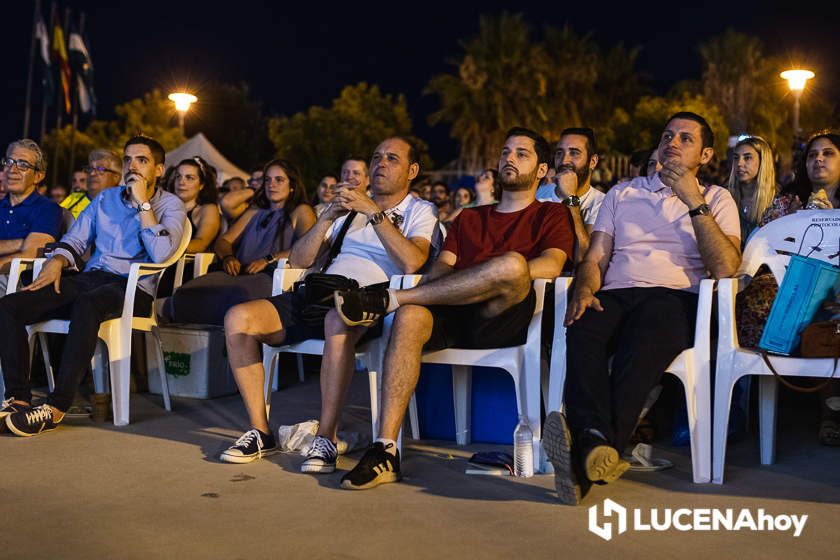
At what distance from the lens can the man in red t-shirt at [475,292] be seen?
12.9ft

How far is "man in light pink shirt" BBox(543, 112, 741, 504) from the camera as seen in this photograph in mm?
3490

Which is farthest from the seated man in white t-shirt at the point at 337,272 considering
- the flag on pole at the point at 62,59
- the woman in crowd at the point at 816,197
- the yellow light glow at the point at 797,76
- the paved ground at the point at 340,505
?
the flag on pole at the point at 62,59

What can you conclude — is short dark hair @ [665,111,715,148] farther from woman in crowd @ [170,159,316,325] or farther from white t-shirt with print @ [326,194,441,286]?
woman in crowd @ [170,159,316,325]

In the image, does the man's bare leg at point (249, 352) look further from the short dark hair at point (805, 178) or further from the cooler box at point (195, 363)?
the short dark hair at point (805, 178)

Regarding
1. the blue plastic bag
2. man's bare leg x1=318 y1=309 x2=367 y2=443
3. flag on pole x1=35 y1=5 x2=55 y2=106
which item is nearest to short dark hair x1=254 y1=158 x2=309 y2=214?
man's bare leg x1=318 y1=309 x2=367 y2=443

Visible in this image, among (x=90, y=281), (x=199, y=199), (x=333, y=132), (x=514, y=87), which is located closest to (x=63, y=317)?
(x=90, y=281)

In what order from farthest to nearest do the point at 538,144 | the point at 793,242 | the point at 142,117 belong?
the point at 142,117, the point at 538,144, the point at 793,242

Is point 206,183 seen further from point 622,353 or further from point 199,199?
point 622,353

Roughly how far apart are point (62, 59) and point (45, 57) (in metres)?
0.40

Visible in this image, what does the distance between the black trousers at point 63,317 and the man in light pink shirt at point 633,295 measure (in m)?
2.37

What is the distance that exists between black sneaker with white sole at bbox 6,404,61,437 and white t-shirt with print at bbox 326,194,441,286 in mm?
1482

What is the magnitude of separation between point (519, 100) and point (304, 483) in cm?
3767

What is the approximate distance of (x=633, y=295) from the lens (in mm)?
4156

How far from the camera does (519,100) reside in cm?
4038
